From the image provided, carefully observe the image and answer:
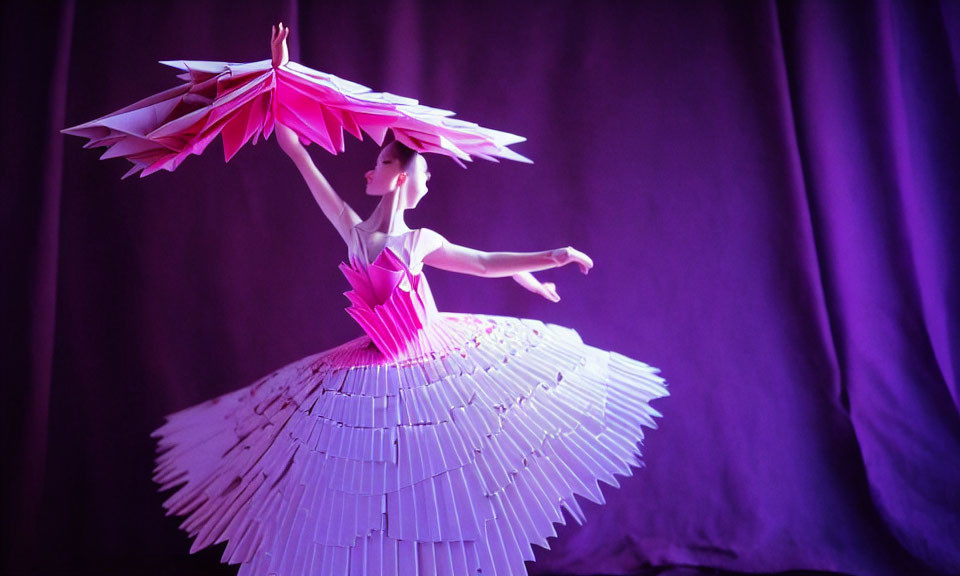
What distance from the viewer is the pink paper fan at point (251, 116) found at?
759 millimetres

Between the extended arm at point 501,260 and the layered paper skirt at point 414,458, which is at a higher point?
the extended arm at point 501,260

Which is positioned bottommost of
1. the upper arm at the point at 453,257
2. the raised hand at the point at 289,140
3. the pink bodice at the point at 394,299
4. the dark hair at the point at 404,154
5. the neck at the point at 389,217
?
the pink bodice at the point at 394,299

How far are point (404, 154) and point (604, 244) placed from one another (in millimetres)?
542

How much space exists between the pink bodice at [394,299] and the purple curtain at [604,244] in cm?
40

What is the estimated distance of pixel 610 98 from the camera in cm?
131

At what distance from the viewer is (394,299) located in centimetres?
88

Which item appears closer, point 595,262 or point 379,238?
point 379,238

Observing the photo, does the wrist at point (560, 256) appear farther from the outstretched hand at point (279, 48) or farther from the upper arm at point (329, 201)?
the outstretched hand at point (279, 48)

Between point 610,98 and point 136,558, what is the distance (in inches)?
52.1

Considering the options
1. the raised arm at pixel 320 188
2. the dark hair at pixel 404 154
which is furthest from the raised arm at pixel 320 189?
the dark hair at pixel 404 154

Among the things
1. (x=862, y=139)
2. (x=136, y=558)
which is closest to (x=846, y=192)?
(x=862, y=139)

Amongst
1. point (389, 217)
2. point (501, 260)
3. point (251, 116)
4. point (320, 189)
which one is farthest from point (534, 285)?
point (251, 116)

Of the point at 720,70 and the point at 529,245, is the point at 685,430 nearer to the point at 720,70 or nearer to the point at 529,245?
the point at 529,245

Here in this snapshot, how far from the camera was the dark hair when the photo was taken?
3.11ft
